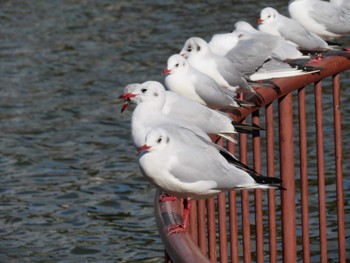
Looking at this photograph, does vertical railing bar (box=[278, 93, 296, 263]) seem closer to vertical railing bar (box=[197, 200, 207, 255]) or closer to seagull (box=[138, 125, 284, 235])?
vertical railing bar (box=[197, 200, 207, 255])

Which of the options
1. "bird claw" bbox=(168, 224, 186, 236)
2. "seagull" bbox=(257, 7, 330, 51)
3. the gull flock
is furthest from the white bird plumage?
"seagull" bbox=(257, 7, 330, 51)

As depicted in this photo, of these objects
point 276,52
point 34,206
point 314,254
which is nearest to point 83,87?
point 34,206

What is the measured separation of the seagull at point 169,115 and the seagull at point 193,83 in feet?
1.27

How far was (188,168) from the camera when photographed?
11.6ft

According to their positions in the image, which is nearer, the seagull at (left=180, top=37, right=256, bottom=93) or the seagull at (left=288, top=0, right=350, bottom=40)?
the seagull at (left=180, top=37, right=256, bottom=93)

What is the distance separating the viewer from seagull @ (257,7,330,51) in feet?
19.0

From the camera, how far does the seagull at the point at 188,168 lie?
349 centimetres

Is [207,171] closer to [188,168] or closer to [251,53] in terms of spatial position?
[188,168]

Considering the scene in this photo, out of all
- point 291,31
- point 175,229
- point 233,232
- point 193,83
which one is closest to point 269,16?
point 291,31

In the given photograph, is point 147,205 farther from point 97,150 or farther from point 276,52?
point 276,52

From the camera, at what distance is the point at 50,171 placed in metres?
8.80

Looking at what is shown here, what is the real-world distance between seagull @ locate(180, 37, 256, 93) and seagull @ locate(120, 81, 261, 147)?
29.5 inches

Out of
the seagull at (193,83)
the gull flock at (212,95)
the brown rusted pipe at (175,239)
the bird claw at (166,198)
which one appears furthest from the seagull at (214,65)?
the brown rusted pipe at (175,239)

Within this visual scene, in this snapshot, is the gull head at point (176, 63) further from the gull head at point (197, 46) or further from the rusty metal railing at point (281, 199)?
the rusty metal railing at point (281, 199)
